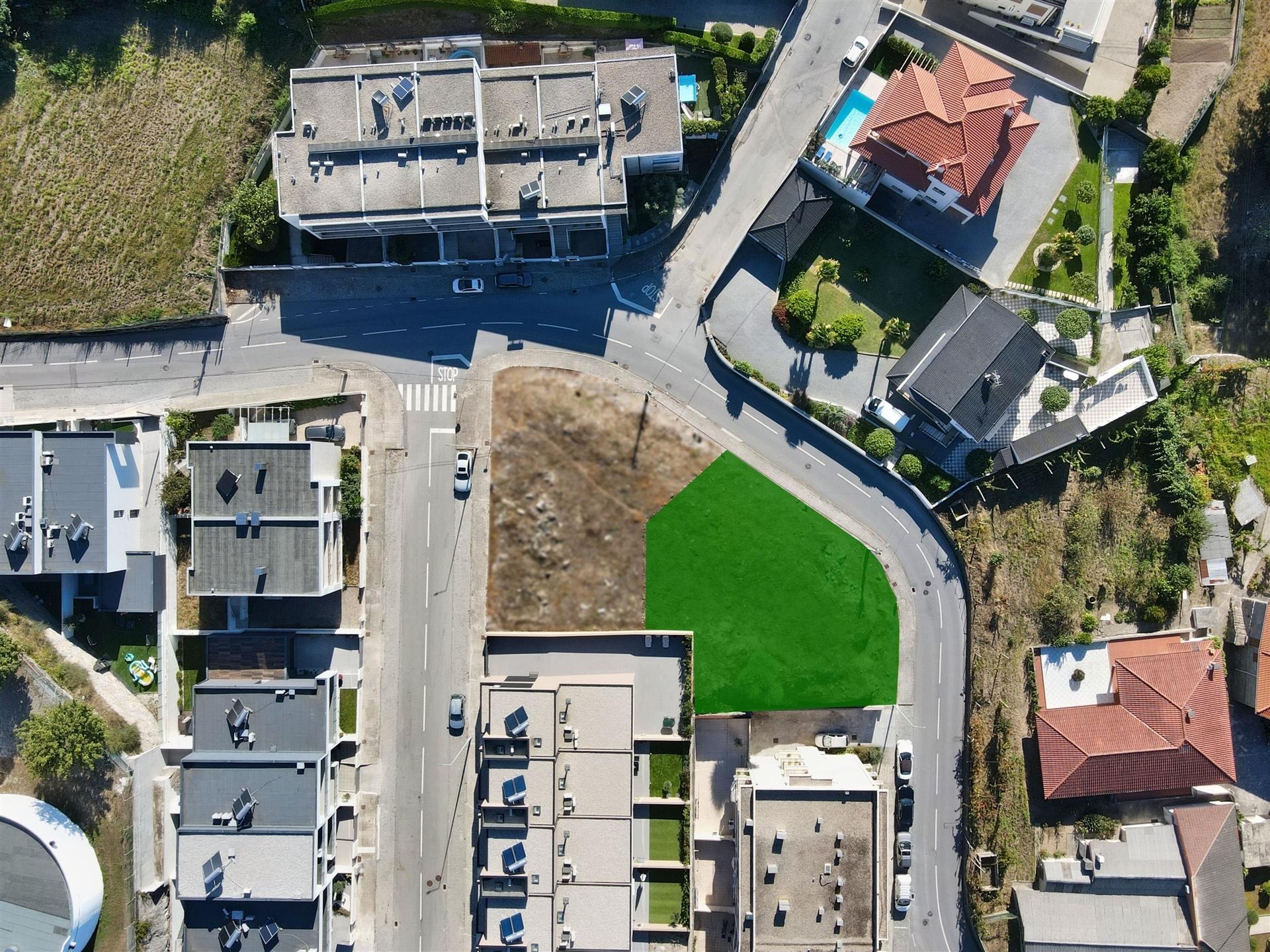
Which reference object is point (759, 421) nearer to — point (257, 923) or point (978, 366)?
point (978, 366)

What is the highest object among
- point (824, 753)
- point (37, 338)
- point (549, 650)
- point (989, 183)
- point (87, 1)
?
point (87, 1)

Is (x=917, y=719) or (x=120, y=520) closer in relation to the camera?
(x=120, y=520)

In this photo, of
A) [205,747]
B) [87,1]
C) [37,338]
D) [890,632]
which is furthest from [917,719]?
[87,1]

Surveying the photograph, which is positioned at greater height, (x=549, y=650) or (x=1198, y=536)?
(x=1198, y=536)

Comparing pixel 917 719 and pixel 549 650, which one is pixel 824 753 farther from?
pixel 549 650

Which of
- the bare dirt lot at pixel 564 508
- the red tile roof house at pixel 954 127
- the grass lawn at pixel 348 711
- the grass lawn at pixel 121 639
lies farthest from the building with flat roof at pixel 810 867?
the grass lawn at pixel 121 639

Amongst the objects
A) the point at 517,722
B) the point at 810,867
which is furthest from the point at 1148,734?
the point at 517,722
